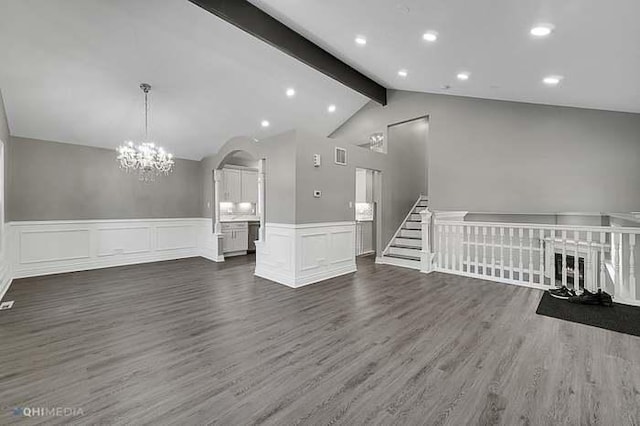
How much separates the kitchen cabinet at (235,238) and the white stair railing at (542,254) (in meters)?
4.47

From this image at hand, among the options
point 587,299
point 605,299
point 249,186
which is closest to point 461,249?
point 587,299

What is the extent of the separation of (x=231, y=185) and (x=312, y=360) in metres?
5.99

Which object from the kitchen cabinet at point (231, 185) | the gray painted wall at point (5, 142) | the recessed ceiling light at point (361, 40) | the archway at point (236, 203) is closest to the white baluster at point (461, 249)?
the recessed ceiling light at point (361, 40)

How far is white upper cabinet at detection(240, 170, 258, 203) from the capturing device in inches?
306

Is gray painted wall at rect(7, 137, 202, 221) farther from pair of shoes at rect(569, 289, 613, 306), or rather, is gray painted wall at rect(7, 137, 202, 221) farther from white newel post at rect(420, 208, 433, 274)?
pair of shoes at rect(569, 289, 613, 306)

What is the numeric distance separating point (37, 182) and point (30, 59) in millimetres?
2769

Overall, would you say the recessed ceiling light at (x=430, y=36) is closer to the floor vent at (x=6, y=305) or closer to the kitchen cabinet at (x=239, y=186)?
the kitchen cabinet at (x=239, y=186)

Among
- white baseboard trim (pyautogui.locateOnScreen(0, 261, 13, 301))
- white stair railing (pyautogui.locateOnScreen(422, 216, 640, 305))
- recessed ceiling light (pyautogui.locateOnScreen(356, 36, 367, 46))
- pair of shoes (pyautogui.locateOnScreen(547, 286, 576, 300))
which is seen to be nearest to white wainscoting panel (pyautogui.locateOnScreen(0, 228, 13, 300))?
white baseboard trim (pyautogui.locateOnScreen(0, 261, 13, 301))

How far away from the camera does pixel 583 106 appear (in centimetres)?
458

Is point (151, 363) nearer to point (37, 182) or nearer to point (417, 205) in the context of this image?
point (37, 182)

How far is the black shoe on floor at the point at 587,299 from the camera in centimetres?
354

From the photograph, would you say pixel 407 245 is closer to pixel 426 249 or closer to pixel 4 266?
pixel 426 249

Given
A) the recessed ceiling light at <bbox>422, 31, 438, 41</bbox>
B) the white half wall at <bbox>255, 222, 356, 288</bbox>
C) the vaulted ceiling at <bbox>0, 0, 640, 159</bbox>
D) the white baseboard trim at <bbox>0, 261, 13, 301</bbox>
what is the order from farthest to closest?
the white half wall at <bbox>255, 222, 356, 288</bbox>, the white baseboard trim at <bbox>0, 261, 13, 301</bbox>, the recessed ceiling light at <bbox>422, 31, 438, 41</bbox>, the vaulted ceiling at <bbox>0, 0, 640, 159</bbox>

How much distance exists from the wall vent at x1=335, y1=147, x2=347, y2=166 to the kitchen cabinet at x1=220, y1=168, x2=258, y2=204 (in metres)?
3.45
